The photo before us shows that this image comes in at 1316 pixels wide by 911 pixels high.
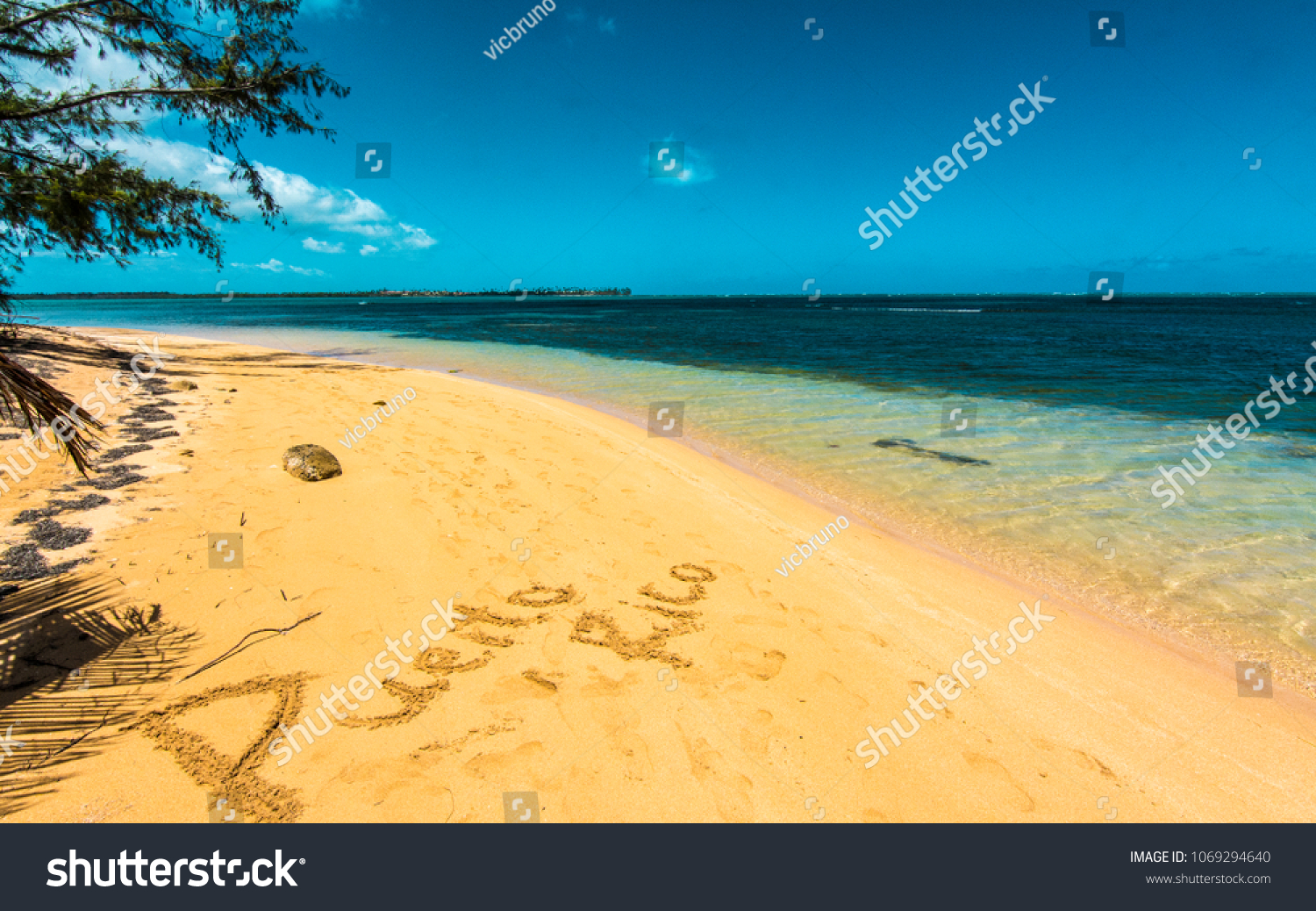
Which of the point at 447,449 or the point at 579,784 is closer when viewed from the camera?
the point at 579,784

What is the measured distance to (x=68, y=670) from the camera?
2.81 meters

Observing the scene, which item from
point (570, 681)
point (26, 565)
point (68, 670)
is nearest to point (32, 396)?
point (68, 670)

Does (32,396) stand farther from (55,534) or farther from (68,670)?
(55,534)

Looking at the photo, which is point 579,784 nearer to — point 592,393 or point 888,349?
point 592,393

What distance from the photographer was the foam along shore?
2502mm

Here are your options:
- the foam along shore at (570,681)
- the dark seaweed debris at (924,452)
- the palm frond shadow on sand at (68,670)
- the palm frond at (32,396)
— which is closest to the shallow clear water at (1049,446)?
the dark seaweed debris at (924,452)

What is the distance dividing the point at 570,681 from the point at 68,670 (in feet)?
9.02

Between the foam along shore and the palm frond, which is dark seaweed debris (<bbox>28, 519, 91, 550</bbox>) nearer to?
the foam along shore

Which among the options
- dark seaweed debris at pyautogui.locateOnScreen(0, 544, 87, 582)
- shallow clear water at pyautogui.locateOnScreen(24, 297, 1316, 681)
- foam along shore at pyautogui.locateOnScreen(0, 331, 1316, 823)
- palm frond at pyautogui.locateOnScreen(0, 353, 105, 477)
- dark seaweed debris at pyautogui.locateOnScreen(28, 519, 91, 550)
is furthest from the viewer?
Answer: shallow clear water at pyautogui.locateOnScreen(24, 297, 1316, 681)

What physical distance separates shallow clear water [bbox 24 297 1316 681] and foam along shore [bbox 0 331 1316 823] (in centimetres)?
97

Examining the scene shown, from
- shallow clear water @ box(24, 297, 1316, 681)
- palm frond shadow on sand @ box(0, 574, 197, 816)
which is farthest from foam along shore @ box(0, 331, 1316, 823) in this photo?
shallow clear water @ box(24, 297, 1316, 681)
